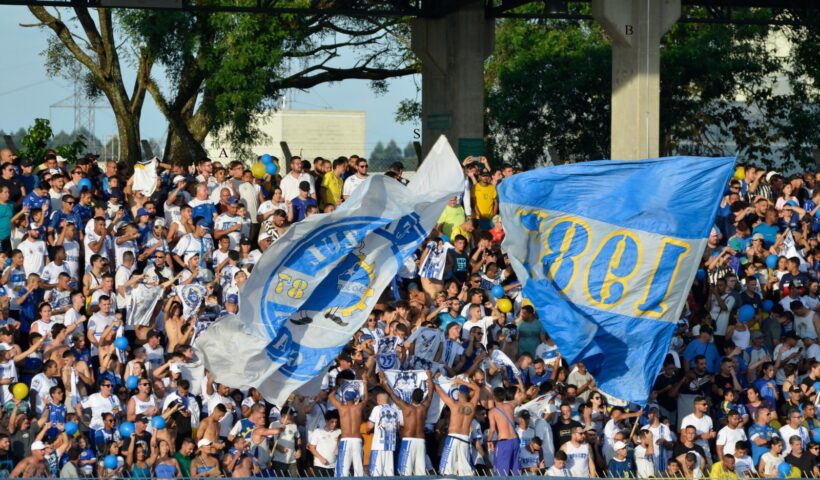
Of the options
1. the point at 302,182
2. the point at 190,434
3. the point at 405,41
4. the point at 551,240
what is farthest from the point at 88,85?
the point at 551,240

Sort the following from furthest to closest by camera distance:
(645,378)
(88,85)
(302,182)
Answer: (88,85), (302,182), (645,378)

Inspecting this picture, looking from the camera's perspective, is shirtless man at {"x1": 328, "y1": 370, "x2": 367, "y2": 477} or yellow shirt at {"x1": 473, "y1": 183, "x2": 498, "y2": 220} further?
yellow shirt at {"x1": 473, "y1": 183, "x2": 498, "y2": 220}

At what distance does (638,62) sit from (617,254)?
8.27 m

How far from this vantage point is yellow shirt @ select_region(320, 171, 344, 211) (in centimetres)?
2199

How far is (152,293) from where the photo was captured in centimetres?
1923

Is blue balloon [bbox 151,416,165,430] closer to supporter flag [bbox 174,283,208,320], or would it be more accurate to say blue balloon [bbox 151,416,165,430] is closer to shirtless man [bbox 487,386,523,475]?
supporter flag [bbox 174,283,208,320]

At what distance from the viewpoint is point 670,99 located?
3762 centimetres

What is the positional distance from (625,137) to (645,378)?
27.8 feet

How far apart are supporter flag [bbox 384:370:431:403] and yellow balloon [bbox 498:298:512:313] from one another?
2001mm

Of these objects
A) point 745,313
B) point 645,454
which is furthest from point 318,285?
point 745,313

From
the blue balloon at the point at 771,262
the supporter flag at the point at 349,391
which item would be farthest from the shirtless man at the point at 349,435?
the blue balloon at the point at 771,262

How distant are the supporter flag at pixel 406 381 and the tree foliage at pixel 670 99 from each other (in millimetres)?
18379

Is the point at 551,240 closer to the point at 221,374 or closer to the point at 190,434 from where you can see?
the point at 221,374

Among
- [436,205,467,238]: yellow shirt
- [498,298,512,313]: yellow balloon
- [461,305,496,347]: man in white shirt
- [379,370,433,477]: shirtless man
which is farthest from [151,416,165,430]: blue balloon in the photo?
[436,205,467,238]: yellow shirt
